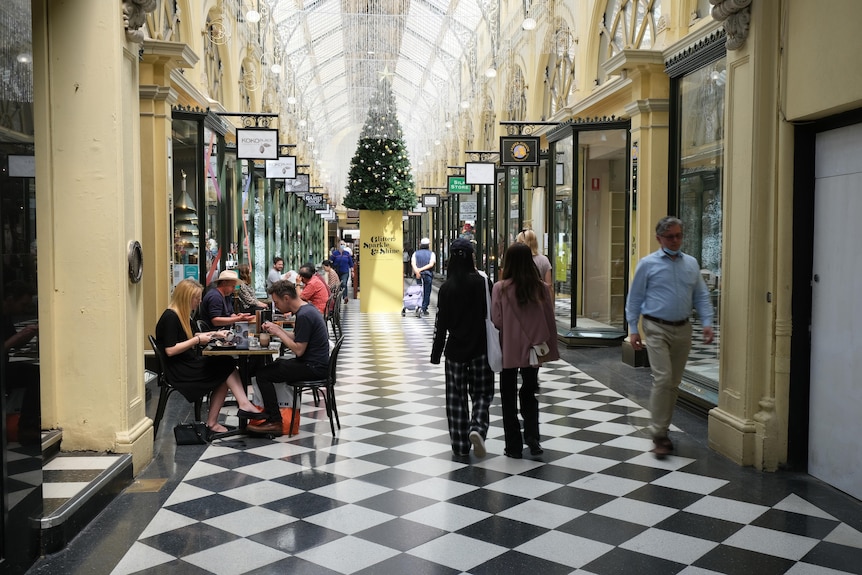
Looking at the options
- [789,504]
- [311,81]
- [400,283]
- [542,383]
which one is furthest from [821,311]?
[311,81]

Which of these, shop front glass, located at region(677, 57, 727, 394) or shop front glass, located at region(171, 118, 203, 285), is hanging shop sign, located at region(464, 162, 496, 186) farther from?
shop front glass, located at region(677, 57, 727, 394)

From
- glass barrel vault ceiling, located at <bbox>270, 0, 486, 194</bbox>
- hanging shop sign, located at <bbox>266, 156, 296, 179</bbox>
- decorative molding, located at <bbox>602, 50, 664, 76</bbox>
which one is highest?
glass barrel vault ceiling, located at <bbox>270, 0, 486, 194</bbox>

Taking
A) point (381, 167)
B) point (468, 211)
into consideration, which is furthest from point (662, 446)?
point (468, 211)

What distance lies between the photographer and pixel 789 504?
4805 millimetres

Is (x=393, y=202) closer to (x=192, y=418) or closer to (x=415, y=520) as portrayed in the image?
(x=192, y=418)

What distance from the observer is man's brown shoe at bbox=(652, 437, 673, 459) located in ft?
19.4

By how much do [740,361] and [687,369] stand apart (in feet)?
7.93

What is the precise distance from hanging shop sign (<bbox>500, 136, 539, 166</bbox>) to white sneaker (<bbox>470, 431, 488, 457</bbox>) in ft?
29.4

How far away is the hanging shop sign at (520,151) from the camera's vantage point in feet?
46.5

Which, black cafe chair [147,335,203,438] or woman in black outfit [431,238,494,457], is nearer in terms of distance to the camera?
woman in black outfit [431,238,494,457]

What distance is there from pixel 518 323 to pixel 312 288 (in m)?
5.78

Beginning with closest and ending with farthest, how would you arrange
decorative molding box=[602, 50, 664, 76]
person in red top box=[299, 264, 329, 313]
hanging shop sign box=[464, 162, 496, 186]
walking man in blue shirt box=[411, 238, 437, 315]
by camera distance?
decorative molding box=[602, 50, 664, 76] < person in red top box=[299, 264, 329, 313] < walking man in blue shirt box=[411, 238, 437, 315] < hanging shop sign box=[464, 162, 496, 186]

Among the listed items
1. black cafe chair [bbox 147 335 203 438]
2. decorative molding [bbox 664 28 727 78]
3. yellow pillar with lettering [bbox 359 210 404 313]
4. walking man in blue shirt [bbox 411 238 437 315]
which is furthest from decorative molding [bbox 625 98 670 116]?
yellow pillar with lettering [bbox 359 210 404 313]

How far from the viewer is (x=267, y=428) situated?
6.51 m
